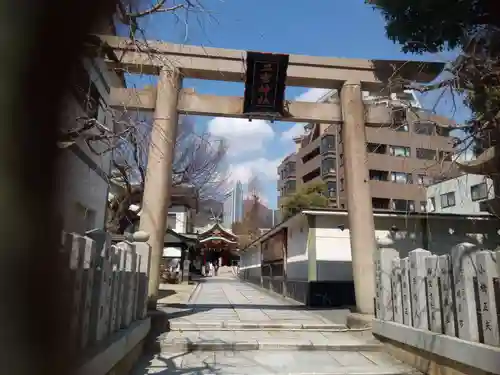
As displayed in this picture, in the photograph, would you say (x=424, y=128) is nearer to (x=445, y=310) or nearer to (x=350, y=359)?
(x=445, y=310)

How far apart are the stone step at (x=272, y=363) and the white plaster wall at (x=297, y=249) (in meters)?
6.53

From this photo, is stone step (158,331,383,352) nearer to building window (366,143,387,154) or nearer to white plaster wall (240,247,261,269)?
building window (366,143,387,154)

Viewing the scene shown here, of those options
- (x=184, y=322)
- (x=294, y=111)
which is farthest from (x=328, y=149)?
(x=184, y=322)

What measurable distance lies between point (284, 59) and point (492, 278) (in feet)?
20.4

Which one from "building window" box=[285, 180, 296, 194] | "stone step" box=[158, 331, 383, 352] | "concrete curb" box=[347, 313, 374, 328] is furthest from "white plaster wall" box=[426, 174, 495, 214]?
"building window" box=[285, 180, 296, 194]

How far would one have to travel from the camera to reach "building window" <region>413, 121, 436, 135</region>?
616 cm

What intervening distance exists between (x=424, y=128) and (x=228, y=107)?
13.7 ft

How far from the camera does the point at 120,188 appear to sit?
54.9 ft

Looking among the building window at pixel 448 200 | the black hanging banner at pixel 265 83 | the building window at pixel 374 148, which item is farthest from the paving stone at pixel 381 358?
the building window at pixel 448 200

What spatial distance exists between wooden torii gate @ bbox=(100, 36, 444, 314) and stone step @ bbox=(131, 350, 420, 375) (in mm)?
2069

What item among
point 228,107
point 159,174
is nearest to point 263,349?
point 159,174

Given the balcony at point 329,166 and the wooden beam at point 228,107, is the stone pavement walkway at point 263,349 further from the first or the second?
the balcony at point 329,166

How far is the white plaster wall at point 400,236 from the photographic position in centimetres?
1194

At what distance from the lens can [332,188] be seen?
39500 millimetres
